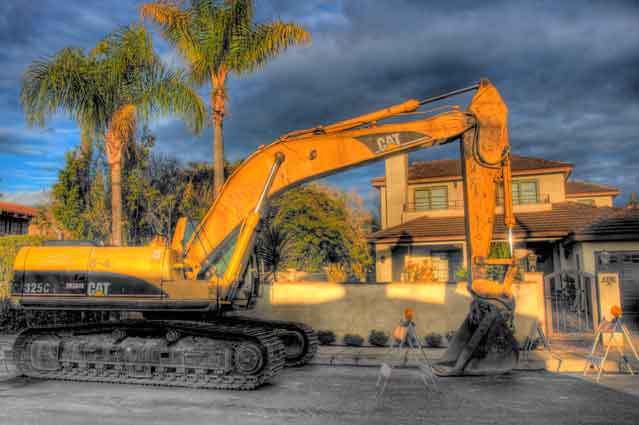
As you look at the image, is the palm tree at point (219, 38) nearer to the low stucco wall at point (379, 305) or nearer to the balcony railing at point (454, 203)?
the low stucco wall at point (379, 305)

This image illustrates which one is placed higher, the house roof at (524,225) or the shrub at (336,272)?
the house roof at (524,225)

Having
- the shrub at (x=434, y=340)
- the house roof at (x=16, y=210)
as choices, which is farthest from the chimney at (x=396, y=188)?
the house roof at (x=16, y=210)

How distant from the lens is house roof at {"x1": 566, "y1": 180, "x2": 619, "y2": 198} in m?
36.2

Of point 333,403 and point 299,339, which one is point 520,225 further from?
point 333,403

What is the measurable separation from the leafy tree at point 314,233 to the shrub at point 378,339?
817 centimetres

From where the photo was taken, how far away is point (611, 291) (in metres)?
13.5

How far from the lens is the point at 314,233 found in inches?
878

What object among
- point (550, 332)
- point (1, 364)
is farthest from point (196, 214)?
point (550, 332)

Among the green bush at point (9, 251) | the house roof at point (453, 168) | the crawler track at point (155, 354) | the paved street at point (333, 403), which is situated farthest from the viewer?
the house roof at point (453, 168)

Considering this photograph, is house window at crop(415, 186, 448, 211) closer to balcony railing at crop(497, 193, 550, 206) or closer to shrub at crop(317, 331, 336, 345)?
balcony railing at crop(497, 193, 550, 206)

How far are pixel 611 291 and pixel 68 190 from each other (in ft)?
56.8

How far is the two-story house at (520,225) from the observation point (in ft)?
60.6

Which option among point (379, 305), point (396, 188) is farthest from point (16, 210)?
point (379, 305)

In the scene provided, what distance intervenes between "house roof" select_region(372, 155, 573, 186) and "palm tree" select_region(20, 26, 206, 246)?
1512 cm
